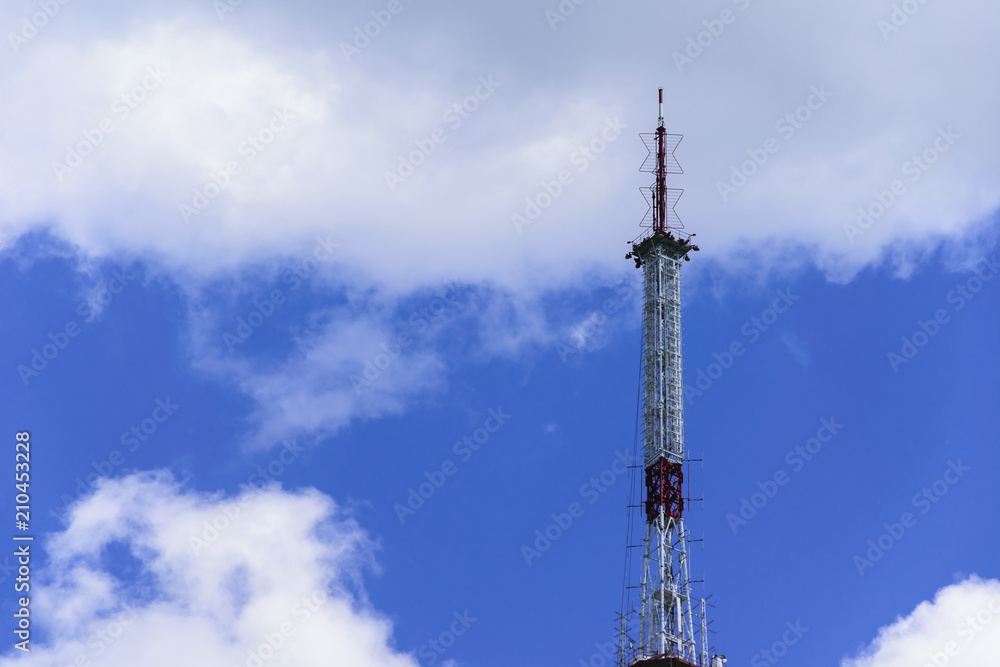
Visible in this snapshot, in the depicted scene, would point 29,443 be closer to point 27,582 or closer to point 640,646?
point 27,582

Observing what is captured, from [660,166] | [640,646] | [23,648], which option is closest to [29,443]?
[23,648]

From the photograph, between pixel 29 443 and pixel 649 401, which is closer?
pixel 29 443

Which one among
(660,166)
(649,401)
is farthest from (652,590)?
(660,166)

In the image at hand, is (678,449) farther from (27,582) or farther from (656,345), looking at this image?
(27,582)

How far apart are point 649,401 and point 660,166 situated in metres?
28.3

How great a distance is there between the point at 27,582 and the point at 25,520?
5208 mm

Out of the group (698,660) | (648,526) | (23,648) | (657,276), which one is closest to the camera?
(23,648)

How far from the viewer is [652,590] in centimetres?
14750

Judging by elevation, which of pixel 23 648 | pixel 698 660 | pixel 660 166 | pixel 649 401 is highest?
pixel 660 166

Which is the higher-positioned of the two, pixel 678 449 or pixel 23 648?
pixel 678 449

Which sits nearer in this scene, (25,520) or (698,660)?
(25,520)

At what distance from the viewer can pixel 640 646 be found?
14362 cm

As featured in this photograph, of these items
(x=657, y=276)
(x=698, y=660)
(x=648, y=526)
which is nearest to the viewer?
(x=698, y=660)

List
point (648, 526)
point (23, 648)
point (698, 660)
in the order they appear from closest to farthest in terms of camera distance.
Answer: point (23, 648) < point (698, 660) < point (648, 526)
